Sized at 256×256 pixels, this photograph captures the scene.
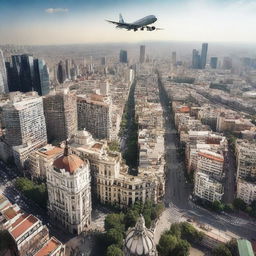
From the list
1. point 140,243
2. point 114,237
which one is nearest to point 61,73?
point 114,237

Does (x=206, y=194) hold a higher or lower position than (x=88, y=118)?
lower

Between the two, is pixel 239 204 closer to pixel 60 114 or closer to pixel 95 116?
pixel 95 116

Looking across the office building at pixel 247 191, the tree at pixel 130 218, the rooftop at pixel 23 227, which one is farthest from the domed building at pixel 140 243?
the office building at pixel 247 191

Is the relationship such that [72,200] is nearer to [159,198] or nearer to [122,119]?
[159,198]

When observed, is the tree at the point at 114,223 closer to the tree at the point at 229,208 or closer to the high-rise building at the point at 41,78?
the tree at the point at 229,208

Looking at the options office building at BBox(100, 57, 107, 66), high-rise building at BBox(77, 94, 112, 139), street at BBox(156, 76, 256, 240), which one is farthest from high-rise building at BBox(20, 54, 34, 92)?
office building at BBox(100, 57, 107, 66)

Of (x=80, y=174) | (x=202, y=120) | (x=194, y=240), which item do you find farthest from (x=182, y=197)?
(x=202, y=120)
